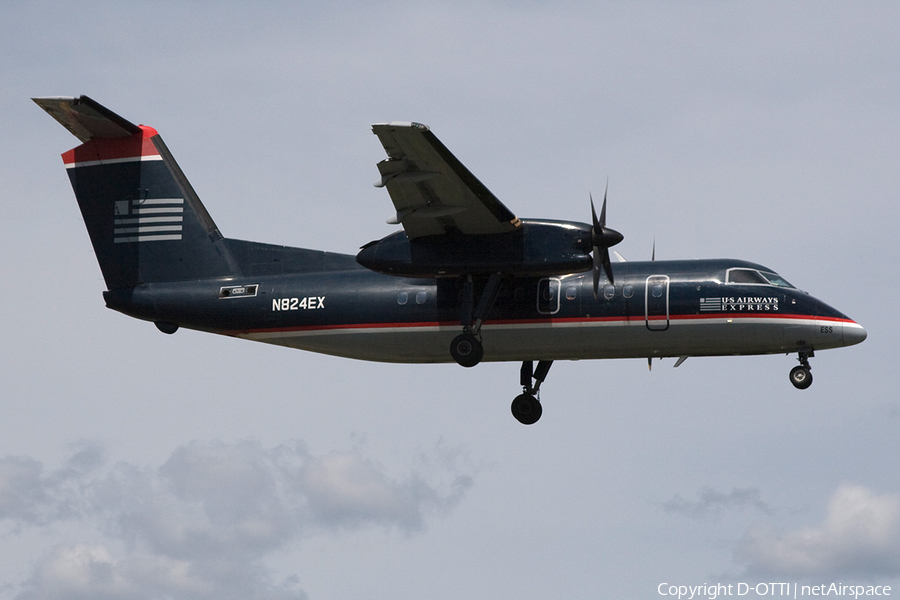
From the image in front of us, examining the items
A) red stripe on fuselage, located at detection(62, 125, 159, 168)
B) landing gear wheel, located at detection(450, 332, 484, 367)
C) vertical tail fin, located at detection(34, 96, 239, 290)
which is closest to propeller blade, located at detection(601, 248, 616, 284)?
landing gear wheel, located at detection(450, 332, 484, 367)

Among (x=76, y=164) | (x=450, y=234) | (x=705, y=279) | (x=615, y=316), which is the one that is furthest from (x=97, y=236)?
(x=705, y=279)

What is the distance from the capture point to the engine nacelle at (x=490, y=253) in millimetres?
22484

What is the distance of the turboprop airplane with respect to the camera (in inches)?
890

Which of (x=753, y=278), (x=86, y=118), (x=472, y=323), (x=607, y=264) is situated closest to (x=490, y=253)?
(x=472, y=323)

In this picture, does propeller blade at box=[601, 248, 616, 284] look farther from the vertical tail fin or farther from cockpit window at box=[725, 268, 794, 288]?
the vertical tail fin

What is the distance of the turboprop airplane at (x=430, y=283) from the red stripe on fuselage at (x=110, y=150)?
32mm

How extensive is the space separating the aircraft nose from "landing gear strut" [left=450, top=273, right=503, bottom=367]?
6.90 metres

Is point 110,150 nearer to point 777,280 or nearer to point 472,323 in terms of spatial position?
point 472,323

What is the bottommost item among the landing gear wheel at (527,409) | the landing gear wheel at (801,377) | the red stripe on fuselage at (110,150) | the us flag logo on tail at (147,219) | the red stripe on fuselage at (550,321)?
the landing gear wheel at (527,409)

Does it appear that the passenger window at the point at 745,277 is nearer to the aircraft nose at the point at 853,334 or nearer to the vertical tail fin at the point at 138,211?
the aircraft nose at the point at 853,334

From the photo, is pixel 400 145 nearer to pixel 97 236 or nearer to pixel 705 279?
pixel 705 279

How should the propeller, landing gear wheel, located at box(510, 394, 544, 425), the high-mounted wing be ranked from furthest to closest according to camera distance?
landing gear wheel, located at box(510, 394, 544, 425) < the propeller < the high-mounted wing

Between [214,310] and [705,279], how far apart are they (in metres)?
10.4

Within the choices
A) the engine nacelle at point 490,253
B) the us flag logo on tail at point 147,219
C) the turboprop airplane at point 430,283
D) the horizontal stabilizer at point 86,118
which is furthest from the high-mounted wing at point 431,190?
the horizontal stabilizer at point 86,118
